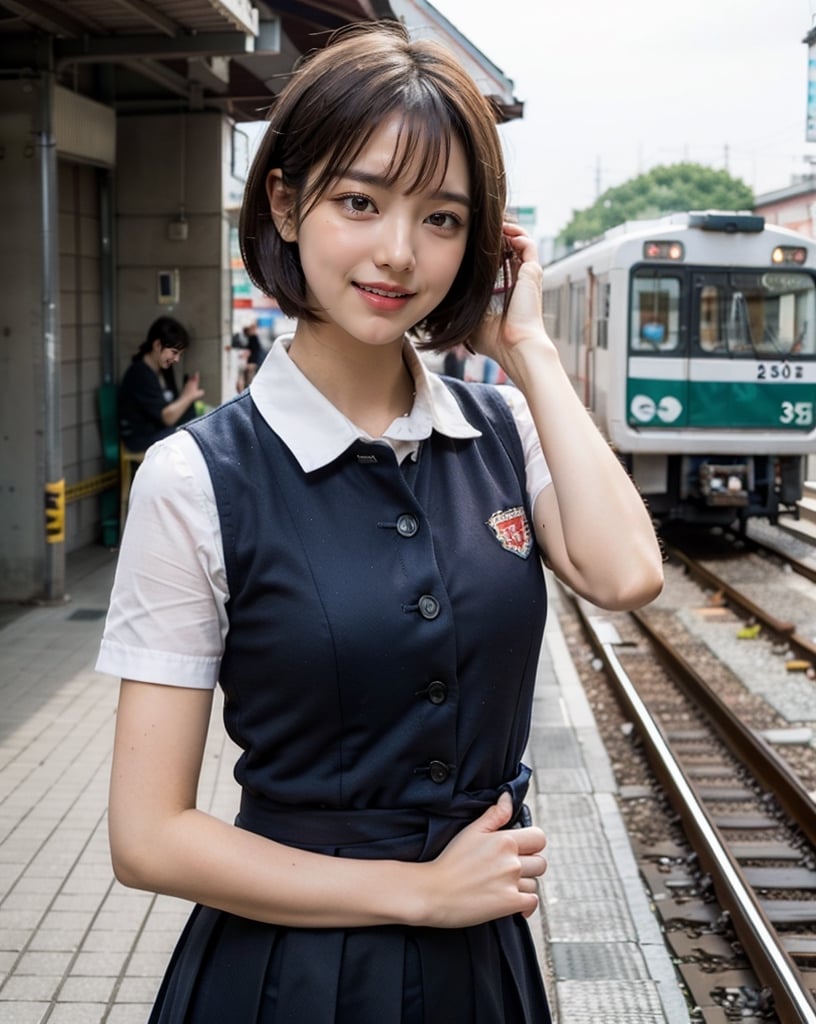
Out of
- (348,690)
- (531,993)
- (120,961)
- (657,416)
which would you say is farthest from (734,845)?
(657,416)

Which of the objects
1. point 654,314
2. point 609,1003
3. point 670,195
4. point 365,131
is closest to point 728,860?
point 609,1003

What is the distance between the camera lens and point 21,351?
29.5ft

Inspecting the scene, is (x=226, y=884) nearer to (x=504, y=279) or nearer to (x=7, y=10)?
(x=504, y=279)

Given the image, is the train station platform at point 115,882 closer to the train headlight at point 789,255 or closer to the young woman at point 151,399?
the young woman at point 151,399

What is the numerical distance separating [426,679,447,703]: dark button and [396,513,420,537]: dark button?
169mm

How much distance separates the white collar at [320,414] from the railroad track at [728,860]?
301 centimetres

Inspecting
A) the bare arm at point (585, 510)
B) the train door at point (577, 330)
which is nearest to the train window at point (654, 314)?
the train door at point (577, 330)

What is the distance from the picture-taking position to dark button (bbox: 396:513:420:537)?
1.55 m

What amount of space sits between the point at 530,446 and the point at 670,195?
7.59m

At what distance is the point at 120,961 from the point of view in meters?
4.14

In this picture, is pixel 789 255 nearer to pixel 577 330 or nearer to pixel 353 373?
pixel 577 330

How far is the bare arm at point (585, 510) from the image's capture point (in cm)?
163

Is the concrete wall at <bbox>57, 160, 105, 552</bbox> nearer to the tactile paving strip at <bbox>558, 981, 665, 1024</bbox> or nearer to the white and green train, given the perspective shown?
the white and green train

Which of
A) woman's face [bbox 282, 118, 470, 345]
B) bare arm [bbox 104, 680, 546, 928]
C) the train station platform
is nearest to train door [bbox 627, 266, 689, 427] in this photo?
the train station platform
